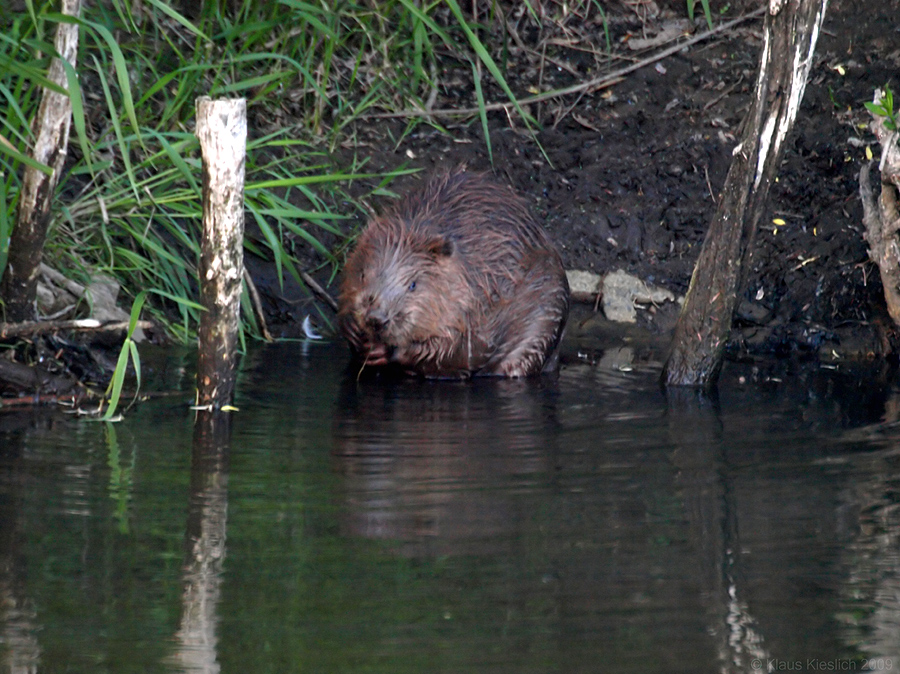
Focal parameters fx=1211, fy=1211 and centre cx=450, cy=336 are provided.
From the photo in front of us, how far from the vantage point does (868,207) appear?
4.60 metres

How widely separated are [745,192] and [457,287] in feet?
3.60

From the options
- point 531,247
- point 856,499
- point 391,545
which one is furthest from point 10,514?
point 531,247

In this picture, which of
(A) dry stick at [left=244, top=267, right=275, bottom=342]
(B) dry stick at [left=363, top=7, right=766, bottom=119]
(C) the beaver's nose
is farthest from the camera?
(B) dry stick at [left=363, top=7, right=766, bottom=119]

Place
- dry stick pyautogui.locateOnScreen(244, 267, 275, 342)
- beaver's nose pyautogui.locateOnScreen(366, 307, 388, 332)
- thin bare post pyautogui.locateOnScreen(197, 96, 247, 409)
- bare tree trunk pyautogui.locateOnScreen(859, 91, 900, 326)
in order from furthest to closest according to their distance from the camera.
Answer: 1. dry stick pyautogui.locateOnScreen(244, 267, 275, 342)
2. bare tree trunk pyautogui.locateOnScreen(859, 91, 900, 326)
3. beaver's nose pyautogui.locateOnScreen(366, 307, 388, 332)
4. thin bare post pyautogui.locateOnScreen(197, 96, 247, 409)

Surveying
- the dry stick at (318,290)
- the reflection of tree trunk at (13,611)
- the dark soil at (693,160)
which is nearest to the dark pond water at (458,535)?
the reflection of tree trunk at (13,611)

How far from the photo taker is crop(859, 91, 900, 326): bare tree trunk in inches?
173

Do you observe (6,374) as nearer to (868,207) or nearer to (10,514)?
(10,514)

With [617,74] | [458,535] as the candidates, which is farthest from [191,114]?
[458,535]

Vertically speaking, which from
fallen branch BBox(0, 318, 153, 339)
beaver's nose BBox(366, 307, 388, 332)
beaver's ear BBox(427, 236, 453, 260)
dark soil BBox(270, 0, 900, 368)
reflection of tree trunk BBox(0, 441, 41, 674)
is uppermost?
dark soil BBox(270, 0, 900, 368)

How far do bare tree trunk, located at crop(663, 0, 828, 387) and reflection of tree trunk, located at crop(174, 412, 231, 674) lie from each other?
1.61m

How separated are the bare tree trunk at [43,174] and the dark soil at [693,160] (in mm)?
2074

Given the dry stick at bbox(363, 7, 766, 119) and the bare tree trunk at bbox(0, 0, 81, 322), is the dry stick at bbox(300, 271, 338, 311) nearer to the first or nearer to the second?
the dry stick at bbox(363, 7, 766, 119)

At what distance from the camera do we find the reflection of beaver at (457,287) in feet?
14.3

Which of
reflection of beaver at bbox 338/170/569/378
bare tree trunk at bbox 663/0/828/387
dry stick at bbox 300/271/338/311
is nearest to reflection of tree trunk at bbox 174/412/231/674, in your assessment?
reflection of beaver at bbox 338/170/569/378
